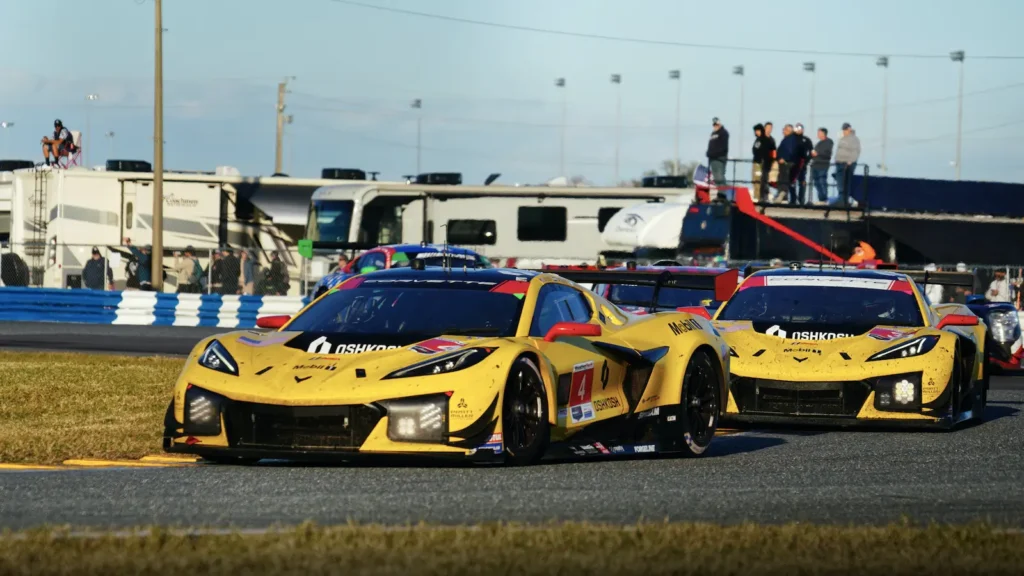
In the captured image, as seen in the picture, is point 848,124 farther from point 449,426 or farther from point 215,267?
point 449,426

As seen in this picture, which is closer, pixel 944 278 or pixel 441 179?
pixel 944 278

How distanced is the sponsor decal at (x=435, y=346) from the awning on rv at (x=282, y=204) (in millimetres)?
28530

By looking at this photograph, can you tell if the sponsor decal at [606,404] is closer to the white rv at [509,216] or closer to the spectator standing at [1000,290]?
the spectator standing at [1000,290]

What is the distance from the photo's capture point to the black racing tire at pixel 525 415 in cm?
864

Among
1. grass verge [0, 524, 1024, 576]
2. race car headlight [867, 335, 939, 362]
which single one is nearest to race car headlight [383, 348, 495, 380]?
grass verge [0, 524, 1024, 576]

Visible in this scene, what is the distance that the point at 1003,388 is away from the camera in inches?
707

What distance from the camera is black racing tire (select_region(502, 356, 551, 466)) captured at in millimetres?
8641

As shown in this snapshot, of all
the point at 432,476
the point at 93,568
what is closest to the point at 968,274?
the point at 432,476

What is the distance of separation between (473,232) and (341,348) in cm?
2724

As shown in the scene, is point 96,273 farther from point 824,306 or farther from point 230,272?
point 824,306

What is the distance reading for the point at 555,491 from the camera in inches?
300

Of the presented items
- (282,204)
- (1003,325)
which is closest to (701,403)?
(1003,325)

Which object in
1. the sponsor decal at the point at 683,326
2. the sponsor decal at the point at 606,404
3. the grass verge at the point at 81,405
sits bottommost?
the grass verge at the point at 81,405

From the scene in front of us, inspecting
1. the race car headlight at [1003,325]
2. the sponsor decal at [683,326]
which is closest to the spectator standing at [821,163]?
the race car headlight at [1003,325]
